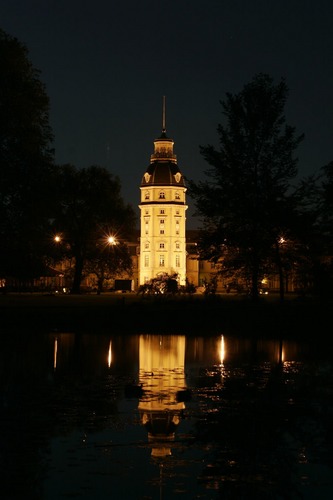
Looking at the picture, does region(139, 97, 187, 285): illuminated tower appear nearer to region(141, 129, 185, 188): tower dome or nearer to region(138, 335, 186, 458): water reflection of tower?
region(141, 129, 185, 188): tower dome

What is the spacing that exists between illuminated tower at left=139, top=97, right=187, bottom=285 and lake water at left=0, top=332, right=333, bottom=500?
144727 millimetres

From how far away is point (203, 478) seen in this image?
524 inches

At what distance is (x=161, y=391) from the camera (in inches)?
837

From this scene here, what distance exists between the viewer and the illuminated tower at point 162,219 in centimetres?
17362

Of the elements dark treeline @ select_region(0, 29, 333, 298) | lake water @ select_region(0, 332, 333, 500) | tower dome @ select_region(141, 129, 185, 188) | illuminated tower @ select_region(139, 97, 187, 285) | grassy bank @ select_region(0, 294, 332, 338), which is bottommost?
lake water @ select_region(0, 332, 333, 500)

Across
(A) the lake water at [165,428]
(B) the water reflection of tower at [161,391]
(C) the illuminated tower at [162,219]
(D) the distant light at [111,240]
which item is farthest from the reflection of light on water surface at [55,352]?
(C) the illuminated tower at [162,219]

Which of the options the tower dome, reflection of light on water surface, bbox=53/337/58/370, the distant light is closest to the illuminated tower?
the tower dome

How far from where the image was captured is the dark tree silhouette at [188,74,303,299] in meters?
56.9

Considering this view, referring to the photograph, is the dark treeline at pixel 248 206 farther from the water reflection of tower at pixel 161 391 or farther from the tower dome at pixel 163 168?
the tower dome at pixel 163 168

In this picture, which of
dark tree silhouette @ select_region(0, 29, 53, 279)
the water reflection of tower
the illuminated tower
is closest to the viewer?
the water reflection of tower

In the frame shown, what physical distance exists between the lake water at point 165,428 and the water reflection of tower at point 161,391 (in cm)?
3

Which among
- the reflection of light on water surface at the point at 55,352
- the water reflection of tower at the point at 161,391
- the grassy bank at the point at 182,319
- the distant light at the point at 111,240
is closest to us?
the water reflection of tower at the point at 161,391

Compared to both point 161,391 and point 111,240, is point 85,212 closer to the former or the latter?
point 111,240

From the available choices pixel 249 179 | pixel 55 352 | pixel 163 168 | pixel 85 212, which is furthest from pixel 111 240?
pixel 163 168
